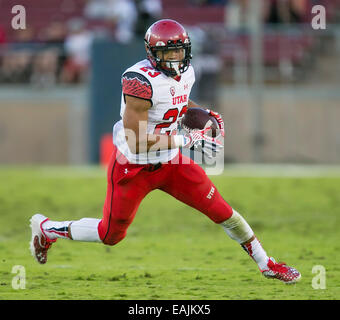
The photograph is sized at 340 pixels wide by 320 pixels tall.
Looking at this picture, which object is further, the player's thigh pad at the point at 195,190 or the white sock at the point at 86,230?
the white sock at the point at 86,230

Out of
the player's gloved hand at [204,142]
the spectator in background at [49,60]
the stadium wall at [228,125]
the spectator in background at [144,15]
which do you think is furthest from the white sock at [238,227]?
the spectator in background at [49,60]

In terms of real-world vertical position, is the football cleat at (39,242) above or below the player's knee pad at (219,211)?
below

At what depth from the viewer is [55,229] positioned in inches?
215

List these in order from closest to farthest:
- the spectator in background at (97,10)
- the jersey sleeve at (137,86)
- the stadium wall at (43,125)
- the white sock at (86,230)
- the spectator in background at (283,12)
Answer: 1. the jersey sleeve at (137,86)
2. the white sock at (86,230)
3. the spectator in background at (283,12)
4. the stadium wall at (43,125)
5. the spectator in background at (97,10)

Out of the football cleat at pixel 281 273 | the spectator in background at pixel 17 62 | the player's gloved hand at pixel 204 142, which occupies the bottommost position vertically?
the football cleat at pixel 281 273

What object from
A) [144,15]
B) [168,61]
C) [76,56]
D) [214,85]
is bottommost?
[214,85]

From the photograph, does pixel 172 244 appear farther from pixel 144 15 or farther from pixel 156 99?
pixel 144 15

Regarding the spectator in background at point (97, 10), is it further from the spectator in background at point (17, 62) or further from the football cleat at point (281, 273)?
the football cleat at point (281, 273)

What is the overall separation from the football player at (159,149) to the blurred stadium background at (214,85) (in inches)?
262

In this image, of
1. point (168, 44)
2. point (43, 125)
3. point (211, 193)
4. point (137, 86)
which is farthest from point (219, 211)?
point (43, 125)

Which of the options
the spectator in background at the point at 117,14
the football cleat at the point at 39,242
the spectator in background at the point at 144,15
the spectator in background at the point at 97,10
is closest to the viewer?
the football cleat at the point at 39,242

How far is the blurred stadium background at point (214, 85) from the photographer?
471 inches

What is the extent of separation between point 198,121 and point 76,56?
736 centimetres
